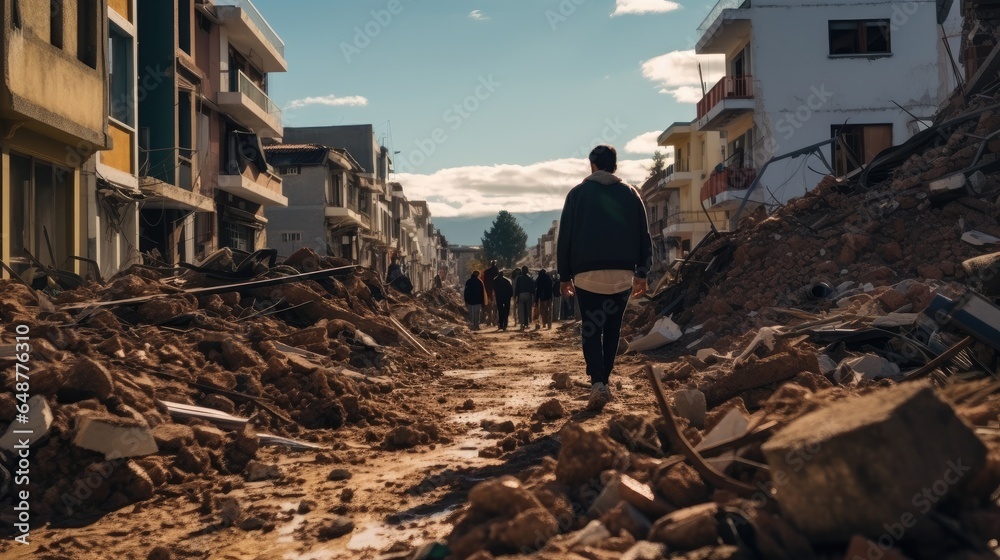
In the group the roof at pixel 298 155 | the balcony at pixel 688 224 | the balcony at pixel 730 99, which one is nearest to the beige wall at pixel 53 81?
the balcony at pixel 730 99

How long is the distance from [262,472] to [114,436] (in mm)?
830

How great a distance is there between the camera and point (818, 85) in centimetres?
3253

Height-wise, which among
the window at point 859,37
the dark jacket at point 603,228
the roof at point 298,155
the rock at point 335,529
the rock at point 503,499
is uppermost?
the window at point 859,37

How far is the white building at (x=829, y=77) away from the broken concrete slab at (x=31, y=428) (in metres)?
29.1

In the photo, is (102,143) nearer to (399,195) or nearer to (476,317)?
(476,317)

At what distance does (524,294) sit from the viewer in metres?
23.2

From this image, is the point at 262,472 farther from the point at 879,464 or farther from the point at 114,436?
the point at 879,464

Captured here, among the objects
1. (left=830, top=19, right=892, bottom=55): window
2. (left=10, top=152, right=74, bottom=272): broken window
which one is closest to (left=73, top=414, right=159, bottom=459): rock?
(left=10, top=152, right=74, bottom=272): broken window

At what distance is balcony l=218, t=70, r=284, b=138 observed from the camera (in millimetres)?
27719

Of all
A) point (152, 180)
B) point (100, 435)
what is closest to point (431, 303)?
point (152, 180)

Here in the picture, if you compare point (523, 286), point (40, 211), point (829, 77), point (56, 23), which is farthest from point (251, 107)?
point (829, 77)

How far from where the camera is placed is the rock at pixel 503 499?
307 centimetres

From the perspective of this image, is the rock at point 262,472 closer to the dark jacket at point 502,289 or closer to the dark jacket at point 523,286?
the dark jacket at point 502,289

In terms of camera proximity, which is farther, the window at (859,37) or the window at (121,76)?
the window at (859,37)
